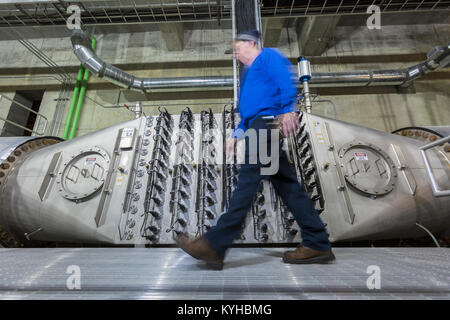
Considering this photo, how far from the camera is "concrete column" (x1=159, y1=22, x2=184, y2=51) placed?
5.43 metres

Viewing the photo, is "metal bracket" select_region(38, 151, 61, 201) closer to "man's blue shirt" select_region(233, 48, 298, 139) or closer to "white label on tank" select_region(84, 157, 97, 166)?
"white label on tank" select_region(84, 157, 97, 166)

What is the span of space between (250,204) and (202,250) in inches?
14.8

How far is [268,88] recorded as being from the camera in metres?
1.48

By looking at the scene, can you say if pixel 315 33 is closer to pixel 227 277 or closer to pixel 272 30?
pixel 272 30

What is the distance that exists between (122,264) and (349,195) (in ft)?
7.10

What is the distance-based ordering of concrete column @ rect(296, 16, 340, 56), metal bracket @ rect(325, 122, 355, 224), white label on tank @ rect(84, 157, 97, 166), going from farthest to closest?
concrete column @ rect(296, 16, 340, 56)
white label on tank @ rect(84, 157, 97, 166)
metal bracket @ rect(325, 122, 355, 224)

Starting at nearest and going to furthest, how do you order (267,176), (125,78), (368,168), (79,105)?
(267,176), (368,168), (125,78), (79,105)

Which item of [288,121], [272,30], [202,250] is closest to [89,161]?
[202,250]

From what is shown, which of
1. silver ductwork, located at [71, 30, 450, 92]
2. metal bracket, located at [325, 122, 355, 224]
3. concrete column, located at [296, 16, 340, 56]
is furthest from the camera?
silver ductwork, located at [71, 30, 450, 92]

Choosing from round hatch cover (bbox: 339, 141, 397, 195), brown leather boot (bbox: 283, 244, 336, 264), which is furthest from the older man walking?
round hatch cover (bbox: 339, 141, 397, 195)

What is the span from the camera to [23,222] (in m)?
2.52

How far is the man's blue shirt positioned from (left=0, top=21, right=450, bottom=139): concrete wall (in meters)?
4.38
